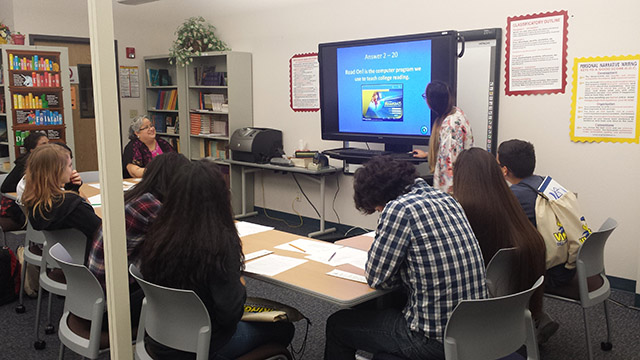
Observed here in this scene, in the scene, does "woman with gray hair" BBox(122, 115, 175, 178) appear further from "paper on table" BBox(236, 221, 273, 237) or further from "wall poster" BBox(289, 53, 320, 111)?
"paper on table" BBox(236, 221, 273, 237)

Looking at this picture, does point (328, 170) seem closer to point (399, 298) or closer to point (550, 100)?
point (550, 100)

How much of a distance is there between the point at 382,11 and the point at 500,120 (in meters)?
1.60

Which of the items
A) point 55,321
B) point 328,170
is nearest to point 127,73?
point 328,170

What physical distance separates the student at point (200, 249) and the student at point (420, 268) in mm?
520

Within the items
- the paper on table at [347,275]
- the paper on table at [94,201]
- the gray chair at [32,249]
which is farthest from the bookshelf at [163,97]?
the paper on table at [347,275]

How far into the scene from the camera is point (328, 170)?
224 inches

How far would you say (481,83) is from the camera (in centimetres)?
460

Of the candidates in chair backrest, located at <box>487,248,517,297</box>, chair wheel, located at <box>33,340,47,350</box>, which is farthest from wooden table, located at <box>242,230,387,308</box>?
chair wheel, located at <box>33,340,47,350</box>

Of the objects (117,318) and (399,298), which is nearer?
(117,318)

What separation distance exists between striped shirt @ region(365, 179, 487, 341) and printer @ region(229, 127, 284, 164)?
427 centimetres

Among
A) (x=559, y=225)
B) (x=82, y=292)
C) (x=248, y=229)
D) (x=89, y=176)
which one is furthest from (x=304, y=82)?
(x=82, y=292)

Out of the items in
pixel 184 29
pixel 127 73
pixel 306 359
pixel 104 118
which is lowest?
pixel 306 359

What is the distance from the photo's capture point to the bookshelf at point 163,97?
7.56 metres

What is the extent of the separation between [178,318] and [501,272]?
1310 mm
